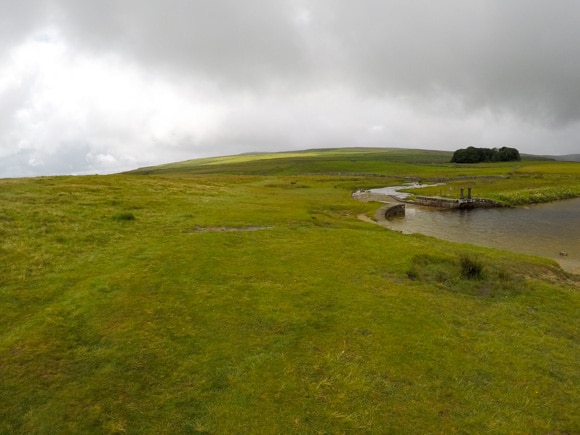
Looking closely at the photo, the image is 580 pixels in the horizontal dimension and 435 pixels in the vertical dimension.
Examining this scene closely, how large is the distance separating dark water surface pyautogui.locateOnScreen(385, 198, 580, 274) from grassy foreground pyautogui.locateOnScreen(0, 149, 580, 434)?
12.7 m

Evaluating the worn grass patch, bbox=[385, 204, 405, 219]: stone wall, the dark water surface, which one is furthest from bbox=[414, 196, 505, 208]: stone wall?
the worn grass patch

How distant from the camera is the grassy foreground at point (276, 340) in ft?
32.4

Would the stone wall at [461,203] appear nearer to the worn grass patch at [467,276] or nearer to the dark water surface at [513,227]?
the dark water surface at [513,227]

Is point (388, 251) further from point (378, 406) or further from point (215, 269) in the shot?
point (378, 406)

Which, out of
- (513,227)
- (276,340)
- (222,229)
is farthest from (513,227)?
(276,340)

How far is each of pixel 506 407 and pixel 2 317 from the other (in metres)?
17.6

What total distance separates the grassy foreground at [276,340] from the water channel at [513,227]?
40.6 ft

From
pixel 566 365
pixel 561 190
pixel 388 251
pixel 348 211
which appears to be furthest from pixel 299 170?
pixel 566 365

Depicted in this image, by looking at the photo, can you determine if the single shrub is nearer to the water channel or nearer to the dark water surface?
the dark water surface

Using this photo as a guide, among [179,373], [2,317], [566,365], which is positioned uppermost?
[2,317]

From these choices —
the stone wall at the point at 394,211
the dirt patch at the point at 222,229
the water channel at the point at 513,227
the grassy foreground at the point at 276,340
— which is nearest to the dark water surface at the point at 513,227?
the water channel at the point at 513,227

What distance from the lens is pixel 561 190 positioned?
8281 centimetres

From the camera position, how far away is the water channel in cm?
3539

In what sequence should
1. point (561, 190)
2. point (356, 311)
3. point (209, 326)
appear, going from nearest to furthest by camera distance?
point (209, 326) < point (356, 311) < point (561, 190)
